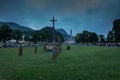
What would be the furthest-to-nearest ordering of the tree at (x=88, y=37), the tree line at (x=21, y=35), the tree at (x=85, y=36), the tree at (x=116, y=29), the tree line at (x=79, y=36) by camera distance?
the tree at (x=85, y=36)
the tree at (x=88, y=37)
the tree at (x=116, y=29)
the tree line at (x=79, y=36)
the tree line at (x=21, y=35)

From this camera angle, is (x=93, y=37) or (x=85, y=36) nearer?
(x=93, y=37)

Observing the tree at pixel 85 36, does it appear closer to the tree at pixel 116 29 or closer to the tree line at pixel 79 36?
the tree line at pixel 79 36

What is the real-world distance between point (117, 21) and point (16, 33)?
197ft

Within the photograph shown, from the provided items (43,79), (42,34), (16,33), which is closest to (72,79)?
(43,79)

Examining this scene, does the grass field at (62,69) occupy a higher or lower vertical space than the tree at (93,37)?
lower

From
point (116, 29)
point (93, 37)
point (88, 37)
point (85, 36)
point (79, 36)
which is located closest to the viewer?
point (116, 29)

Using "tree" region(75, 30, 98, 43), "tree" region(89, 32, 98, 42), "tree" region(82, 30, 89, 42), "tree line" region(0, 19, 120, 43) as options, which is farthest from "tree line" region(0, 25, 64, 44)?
"tree" region(89, 32, 98, 42)

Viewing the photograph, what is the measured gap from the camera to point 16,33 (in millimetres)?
128750

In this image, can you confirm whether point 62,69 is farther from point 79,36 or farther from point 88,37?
point 79,36

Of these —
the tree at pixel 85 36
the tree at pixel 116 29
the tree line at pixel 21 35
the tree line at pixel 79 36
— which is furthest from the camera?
the tree at pixel 85 36

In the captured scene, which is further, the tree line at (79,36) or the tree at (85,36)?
the tree at (85,36)

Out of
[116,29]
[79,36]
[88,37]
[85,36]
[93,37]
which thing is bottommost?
[93,37]

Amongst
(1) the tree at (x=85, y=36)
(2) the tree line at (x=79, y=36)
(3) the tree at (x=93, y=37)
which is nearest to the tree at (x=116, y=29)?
(2) the tree line at (x=79, y=36)

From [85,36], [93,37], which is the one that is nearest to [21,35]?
[85,36]
